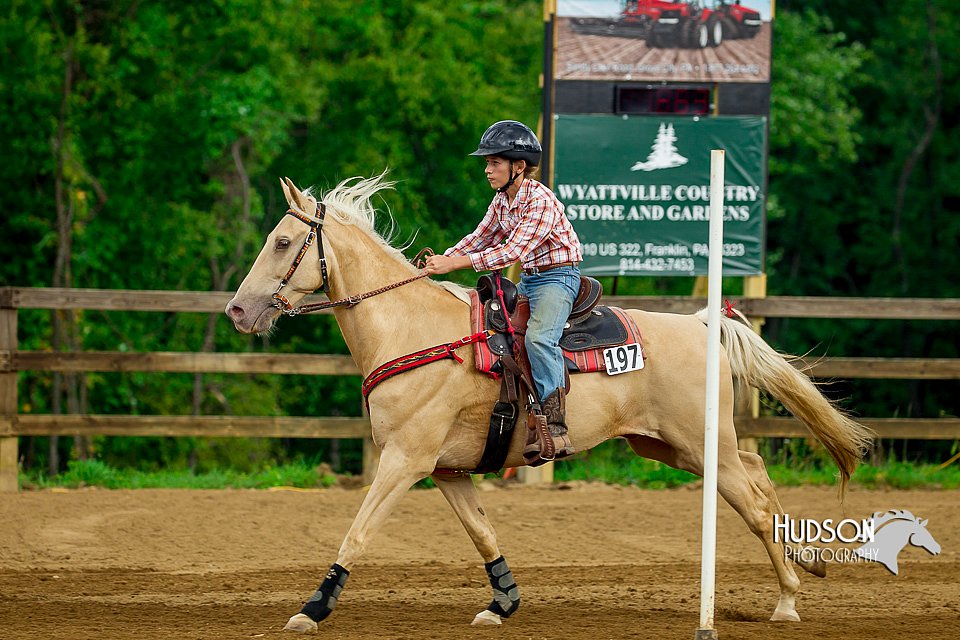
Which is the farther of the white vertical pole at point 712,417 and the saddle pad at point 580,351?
the saddle pad at point 580,351

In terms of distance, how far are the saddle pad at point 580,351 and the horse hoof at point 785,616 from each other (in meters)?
1.68

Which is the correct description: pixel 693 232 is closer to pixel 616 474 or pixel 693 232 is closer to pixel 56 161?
pixel 616 474

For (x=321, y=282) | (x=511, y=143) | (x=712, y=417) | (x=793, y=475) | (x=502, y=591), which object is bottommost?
(x=793, y=475)

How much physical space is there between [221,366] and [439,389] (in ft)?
16.6

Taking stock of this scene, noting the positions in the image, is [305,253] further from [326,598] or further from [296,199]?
[326,598]

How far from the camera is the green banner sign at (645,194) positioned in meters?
11.7

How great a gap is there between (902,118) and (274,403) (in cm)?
1825

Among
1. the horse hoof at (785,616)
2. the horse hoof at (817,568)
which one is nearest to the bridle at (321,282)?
the horse hoof at (785,616)

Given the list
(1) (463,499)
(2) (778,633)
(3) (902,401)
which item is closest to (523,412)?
(1) (463,499)

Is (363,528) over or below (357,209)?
below

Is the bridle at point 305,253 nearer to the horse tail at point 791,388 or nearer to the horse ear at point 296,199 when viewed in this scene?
the horse ear at point 296,199

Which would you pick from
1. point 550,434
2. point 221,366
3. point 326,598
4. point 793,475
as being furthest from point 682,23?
point 326,598

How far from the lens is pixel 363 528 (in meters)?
6.25

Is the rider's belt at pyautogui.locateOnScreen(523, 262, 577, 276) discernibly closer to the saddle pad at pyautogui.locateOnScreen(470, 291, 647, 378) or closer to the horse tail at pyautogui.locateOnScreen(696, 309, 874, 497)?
the saddle pad at pyautogui.locateOnScreen(470, 291, 647, 378)
